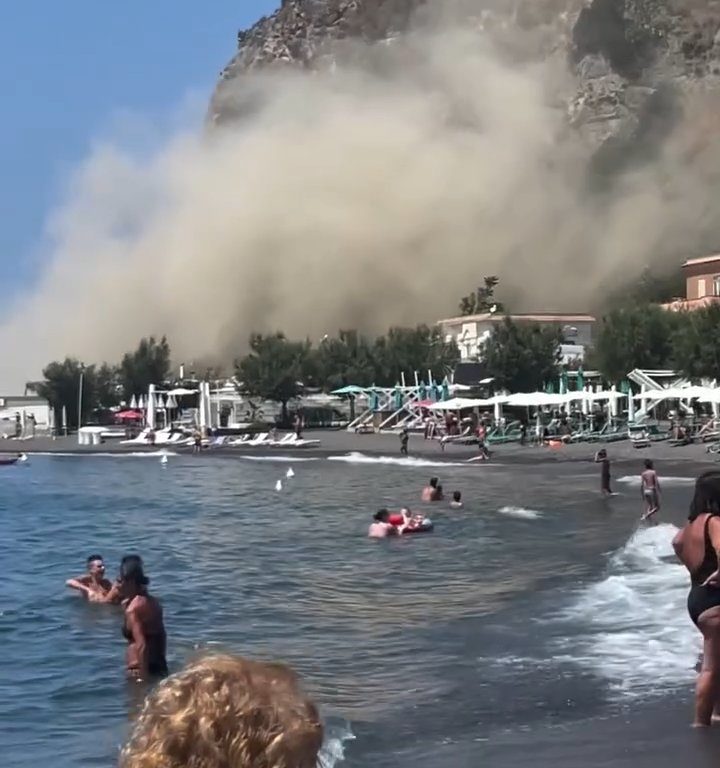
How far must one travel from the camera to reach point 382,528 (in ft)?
89.2

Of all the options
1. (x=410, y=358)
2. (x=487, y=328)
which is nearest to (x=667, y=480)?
(x=410, y=358)

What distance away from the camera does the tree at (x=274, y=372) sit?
3509 inches

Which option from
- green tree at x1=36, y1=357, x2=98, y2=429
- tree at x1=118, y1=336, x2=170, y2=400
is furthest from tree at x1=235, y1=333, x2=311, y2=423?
green tree at x1=36, y1=357, x2=98, y2=429

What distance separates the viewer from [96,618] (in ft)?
56.4

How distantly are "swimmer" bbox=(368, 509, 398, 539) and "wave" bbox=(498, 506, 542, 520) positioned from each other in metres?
4.03

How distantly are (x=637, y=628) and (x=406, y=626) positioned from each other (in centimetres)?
299

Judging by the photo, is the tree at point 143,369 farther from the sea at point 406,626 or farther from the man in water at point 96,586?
the man in water at point 96,586

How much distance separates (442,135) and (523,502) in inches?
5196

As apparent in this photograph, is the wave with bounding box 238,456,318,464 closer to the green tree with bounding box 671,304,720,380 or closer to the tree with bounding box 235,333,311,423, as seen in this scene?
the green tree with bounding box 671,304,720,380

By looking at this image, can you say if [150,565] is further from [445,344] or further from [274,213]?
[274,213]

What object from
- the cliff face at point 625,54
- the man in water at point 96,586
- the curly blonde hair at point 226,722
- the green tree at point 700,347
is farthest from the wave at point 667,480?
the cliff face at point 625,54

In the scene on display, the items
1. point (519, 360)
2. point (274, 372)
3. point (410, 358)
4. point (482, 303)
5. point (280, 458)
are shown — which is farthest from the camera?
point (482, 303)

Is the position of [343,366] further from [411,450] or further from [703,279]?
[411,450]

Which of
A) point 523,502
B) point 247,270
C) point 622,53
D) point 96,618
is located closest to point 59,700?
point 96,618
